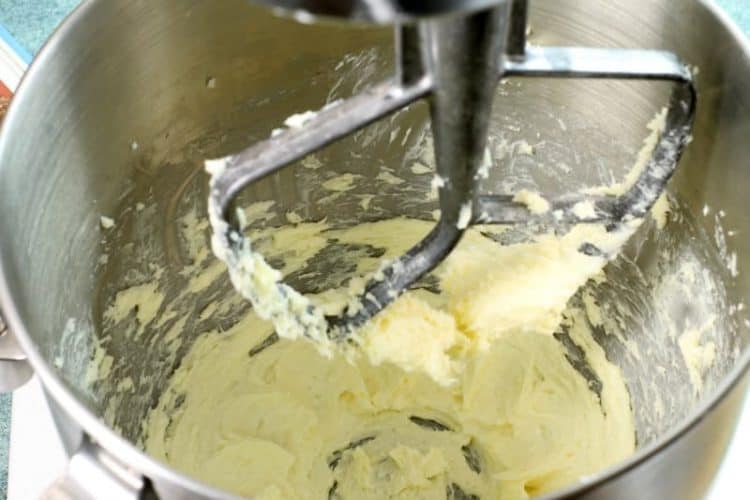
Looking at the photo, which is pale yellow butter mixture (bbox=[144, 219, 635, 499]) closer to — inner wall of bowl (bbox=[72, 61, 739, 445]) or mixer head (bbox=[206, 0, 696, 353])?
inner wall of bowl (bbox=[72, 61, 739, 445])

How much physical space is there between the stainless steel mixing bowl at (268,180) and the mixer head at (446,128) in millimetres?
58

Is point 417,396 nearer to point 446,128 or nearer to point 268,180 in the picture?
point 268,180

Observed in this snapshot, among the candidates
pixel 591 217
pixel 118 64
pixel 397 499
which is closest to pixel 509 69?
pixel 591 217

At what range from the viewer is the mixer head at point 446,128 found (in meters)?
0.44

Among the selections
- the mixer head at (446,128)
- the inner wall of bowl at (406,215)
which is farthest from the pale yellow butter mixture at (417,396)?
the mixer head at (446,128)

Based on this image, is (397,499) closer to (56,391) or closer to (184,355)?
(184,355)

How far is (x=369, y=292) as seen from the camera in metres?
0.77

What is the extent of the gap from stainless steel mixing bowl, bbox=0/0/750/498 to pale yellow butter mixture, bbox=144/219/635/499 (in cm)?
3

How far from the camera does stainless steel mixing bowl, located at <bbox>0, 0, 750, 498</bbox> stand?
1.98 ft

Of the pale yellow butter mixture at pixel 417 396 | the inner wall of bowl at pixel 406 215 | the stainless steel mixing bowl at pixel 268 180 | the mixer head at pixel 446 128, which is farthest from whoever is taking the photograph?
the pale yellow butter mixture at pixel 417 396

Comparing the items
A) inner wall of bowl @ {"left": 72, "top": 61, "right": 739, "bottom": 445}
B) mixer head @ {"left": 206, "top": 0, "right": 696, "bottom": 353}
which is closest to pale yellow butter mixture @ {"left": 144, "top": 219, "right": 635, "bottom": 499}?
inner wall of bowl @ {"left": 72, "top": 61, "right": 739, "bottom": 445}

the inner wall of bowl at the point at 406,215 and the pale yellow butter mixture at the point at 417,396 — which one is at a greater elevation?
the inner wall of bowl at the point at 406,215

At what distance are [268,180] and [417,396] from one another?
0.99 feet

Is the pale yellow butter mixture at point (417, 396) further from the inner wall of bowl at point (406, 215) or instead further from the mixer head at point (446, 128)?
the mixer head at point (446, 128)
